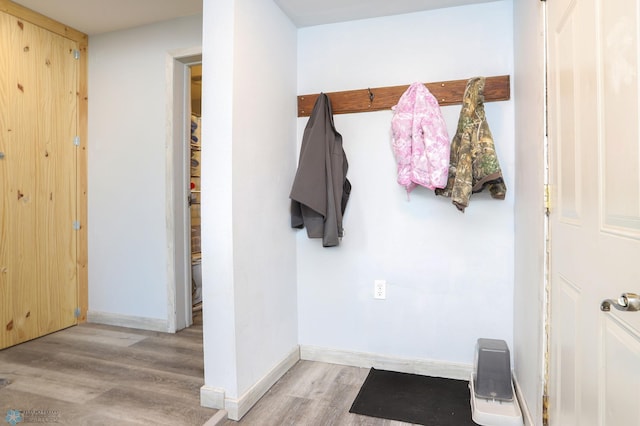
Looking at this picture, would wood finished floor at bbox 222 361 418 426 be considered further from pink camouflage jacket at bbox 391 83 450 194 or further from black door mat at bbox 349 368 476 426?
pink camouflage jacket at bbox 391 83 450 194

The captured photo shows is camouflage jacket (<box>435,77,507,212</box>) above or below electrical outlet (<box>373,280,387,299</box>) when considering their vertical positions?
above

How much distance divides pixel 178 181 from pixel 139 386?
1.55m

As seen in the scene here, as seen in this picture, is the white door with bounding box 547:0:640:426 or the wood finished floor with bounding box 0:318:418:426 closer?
the white door with bounding box 547:0:640:426

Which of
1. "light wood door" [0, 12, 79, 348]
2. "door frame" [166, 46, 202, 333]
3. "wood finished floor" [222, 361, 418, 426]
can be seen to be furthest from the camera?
"door frame" [166, 46, 202, 333]

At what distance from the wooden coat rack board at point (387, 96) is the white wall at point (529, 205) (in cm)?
10

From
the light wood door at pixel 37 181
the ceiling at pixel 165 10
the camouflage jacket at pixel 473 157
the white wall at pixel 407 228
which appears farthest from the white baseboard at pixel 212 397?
the ceiling at pixel 165 10

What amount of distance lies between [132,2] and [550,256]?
302cm

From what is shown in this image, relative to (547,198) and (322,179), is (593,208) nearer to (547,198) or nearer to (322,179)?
(547,198)

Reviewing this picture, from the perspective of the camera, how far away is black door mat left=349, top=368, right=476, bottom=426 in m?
1.79

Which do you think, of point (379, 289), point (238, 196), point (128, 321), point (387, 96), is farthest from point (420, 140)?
point (128, 321)

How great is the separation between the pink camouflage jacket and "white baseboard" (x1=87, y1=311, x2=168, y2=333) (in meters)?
2.25

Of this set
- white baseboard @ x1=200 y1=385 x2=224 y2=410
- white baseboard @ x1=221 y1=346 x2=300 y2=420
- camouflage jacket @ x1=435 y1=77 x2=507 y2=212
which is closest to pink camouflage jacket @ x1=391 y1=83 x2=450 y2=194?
camouflage jacket @ x1=435 y1=77 x2=507 y2=212

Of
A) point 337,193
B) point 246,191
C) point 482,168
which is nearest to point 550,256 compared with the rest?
point 482,168

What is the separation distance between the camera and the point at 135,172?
10.0 feet
